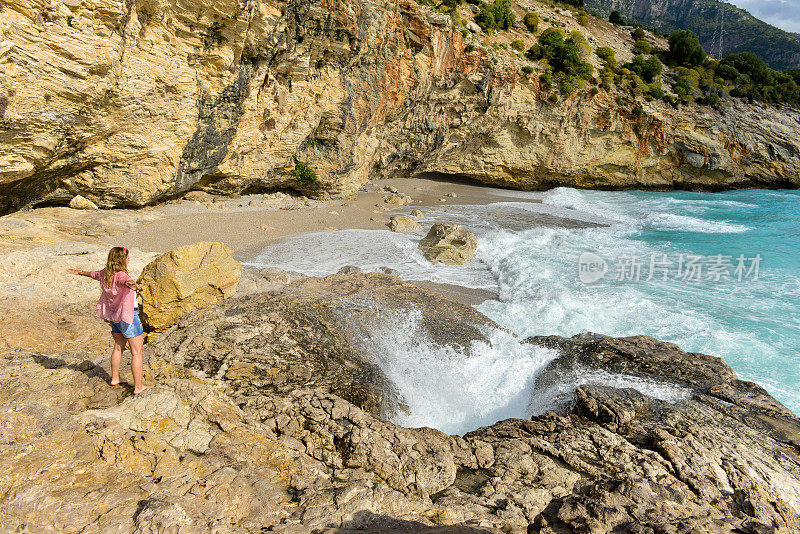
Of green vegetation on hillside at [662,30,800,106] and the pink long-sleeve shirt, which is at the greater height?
green vegetation on hillside at [662,30,800,106]

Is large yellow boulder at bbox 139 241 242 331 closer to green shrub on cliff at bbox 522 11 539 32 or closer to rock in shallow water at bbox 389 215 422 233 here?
rock in shallow water at bbox 389 215 422 233

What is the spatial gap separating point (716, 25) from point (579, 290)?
86.8m

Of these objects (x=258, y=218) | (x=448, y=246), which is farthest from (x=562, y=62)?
(x=258, y=218)

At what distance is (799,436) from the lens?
466 cm

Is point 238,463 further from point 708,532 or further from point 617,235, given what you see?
point 617,235

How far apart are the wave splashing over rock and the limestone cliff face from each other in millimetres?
8425

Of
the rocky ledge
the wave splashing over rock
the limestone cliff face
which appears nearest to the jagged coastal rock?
the wave splashing over rock

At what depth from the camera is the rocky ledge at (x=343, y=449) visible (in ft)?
9.17

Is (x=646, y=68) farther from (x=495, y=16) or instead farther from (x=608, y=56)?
(x=495, y=16)

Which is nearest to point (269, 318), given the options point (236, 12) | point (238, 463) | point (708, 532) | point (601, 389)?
point (238, 463)

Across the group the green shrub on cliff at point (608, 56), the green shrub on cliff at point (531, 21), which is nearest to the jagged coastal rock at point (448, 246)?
the green shrub on cliff at point (531, 21)

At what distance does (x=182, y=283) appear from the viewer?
20.5 ft

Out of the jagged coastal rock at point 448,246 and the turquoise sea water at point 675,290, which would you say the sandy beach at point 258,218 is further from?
the turquoise sea water at point 675,290

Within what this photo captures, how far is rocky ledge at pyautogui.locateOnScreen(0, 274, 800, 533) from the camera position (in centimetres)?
279
